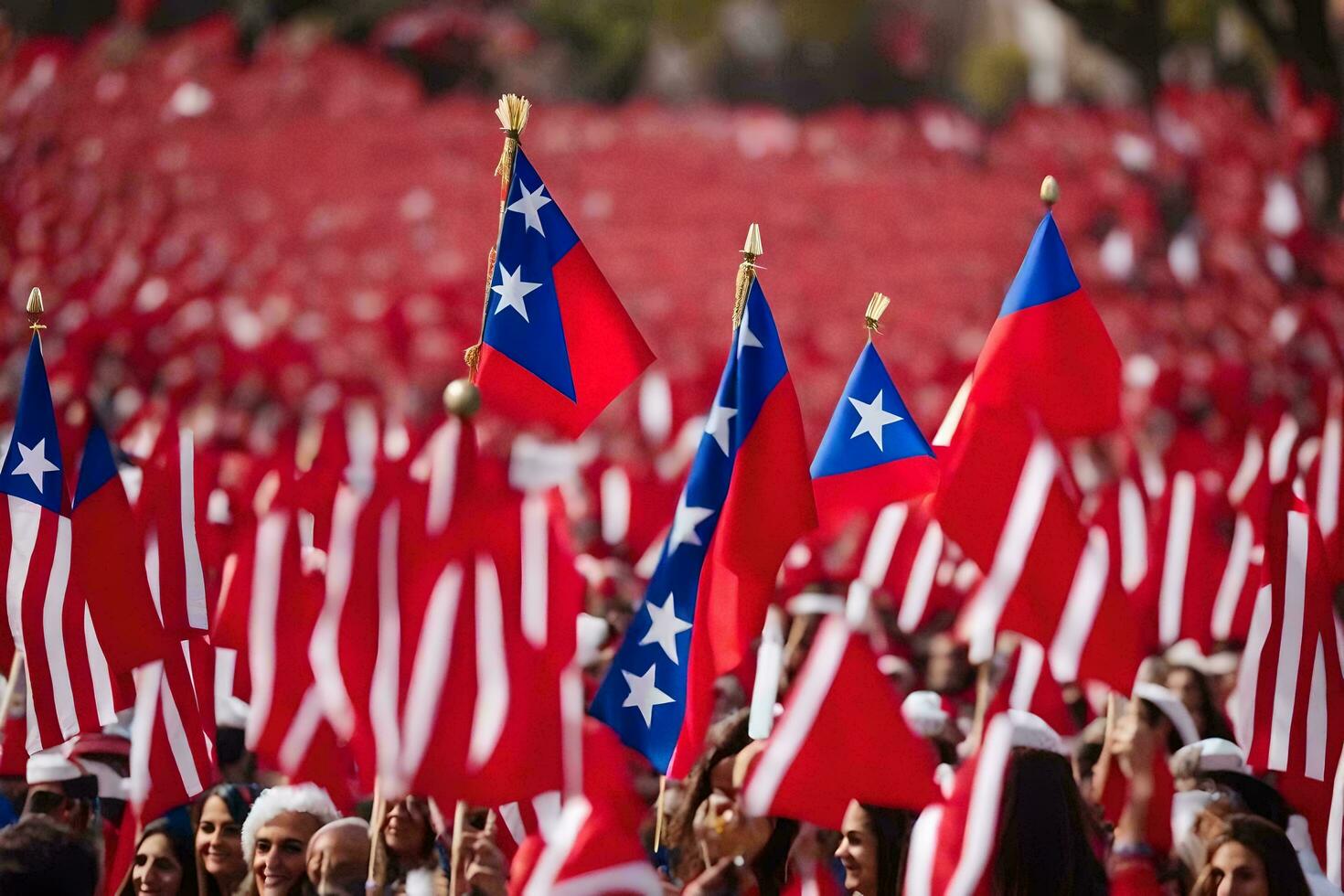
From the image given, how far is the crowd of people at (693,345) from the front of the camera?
482cm

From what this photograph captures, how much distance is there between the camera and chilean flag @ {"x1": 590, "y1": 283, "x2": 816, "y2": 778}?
4836mm

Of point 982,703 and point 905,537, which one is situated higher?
point 905,537

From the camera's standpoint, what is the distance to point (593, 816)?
412 cm

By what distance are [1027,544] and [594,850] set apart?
1.67 m

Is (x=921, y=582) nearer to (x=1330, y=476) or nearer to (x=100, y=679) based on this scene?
(x=1330, y=476)

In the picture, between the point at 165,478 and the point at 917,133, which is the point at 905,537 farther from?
the point at 917,133

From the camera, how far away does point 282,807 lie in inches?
194

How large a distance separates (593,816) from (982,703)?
1804mm

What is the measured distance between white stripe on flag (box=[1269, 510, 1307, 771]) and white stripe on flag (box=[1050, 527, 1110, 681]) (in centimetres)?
64

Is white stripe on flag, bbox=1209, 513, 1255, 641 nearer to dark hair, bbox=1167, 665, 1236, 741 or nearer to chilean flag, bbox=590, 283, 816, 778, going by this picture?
dark hair, bbox=1167, 665, 1236, 741

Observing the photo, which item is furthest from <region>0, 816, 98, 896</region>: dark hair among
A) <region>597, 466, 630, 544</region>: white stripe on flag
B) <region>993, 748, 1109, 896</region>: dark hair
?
<region>597, 466, 630, 544</region>: white stripe on flag

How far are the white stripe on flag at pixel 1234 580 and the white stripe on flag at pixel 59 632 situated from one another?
4586mm

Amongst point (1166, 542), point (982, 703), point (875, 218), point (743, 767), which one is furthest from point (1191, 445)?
point (875, 218)

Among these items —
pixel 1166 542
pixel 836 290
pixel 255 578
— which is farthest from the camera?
pixel 836 290
